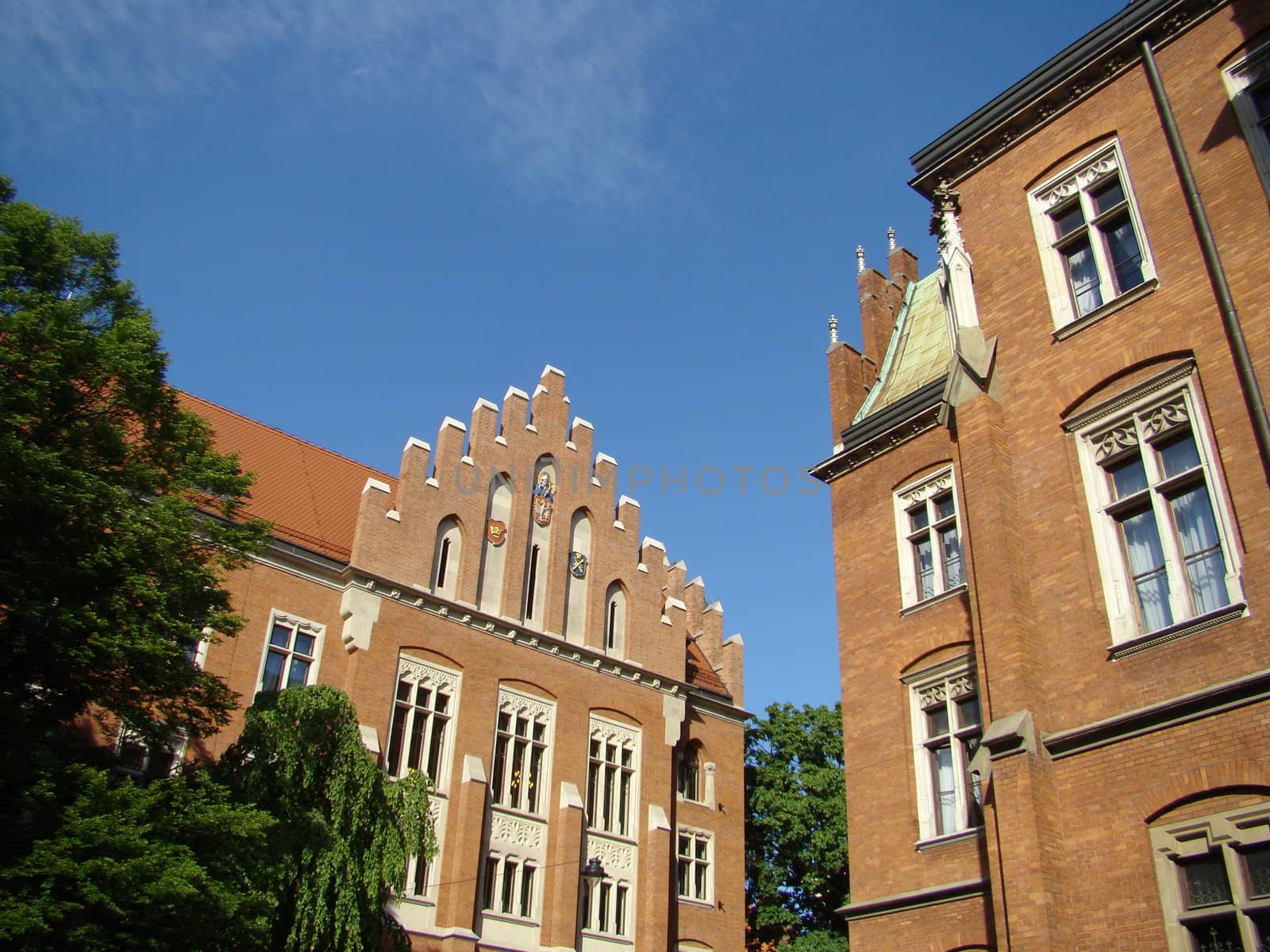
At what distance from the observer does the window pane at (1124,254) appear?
42.4ft

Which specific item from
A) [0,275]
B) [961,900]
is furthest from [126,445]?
[961,900]

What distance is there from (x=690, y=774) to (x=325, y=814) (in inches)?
580

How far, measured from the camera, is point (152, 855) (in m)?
12.3

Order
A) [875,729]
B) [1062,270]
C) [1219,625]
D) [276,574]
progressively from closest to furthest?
[1219,625], [1062,270], [875,729], [276,574]

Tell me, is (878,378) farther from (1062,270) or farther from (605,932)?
(605,932)

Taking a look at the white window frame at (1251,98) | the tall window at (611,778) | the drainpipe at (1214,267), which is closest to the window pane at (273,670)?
the tall window at (611,778)

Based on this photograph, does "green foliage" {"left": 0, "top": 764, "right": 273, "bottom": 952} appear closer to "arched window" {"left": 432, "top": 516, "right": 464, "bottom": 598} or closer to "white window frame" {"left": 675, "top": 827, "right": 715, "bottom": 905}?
"arched window" {"left": 432, "top": 516, "right": 464, "bottom": 598}

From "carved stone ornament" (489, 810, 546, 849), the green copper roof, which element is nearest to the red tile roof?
"carved stone ornament" (489, 810, 546, 849)

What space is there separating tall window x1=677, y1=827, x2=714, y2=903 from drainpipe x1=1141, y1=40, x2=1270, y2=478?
2057 centimetres

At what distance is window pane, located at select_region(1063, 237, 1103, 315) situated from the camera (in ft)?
44.0

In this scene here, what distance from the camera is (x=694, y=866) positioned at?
28219mm

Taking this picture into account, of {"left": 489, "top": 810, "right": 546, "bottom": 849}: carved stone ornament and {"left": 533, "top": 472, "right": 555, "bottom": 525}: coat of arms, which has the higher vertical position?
{"left": 533, "top": 472, "right": 555, "bottom": 525}: coat of arms

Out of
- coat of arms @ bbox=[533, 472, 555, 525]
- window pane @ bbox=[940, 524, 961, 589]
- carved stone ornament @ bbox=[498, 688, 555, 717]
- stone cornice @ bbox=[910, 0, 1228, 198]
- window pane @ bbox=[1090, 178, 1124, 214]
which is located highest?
coat of arms @ bbox=[533, 472, 555, 525]

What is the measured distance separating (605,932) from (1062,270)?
1831 centimetres
